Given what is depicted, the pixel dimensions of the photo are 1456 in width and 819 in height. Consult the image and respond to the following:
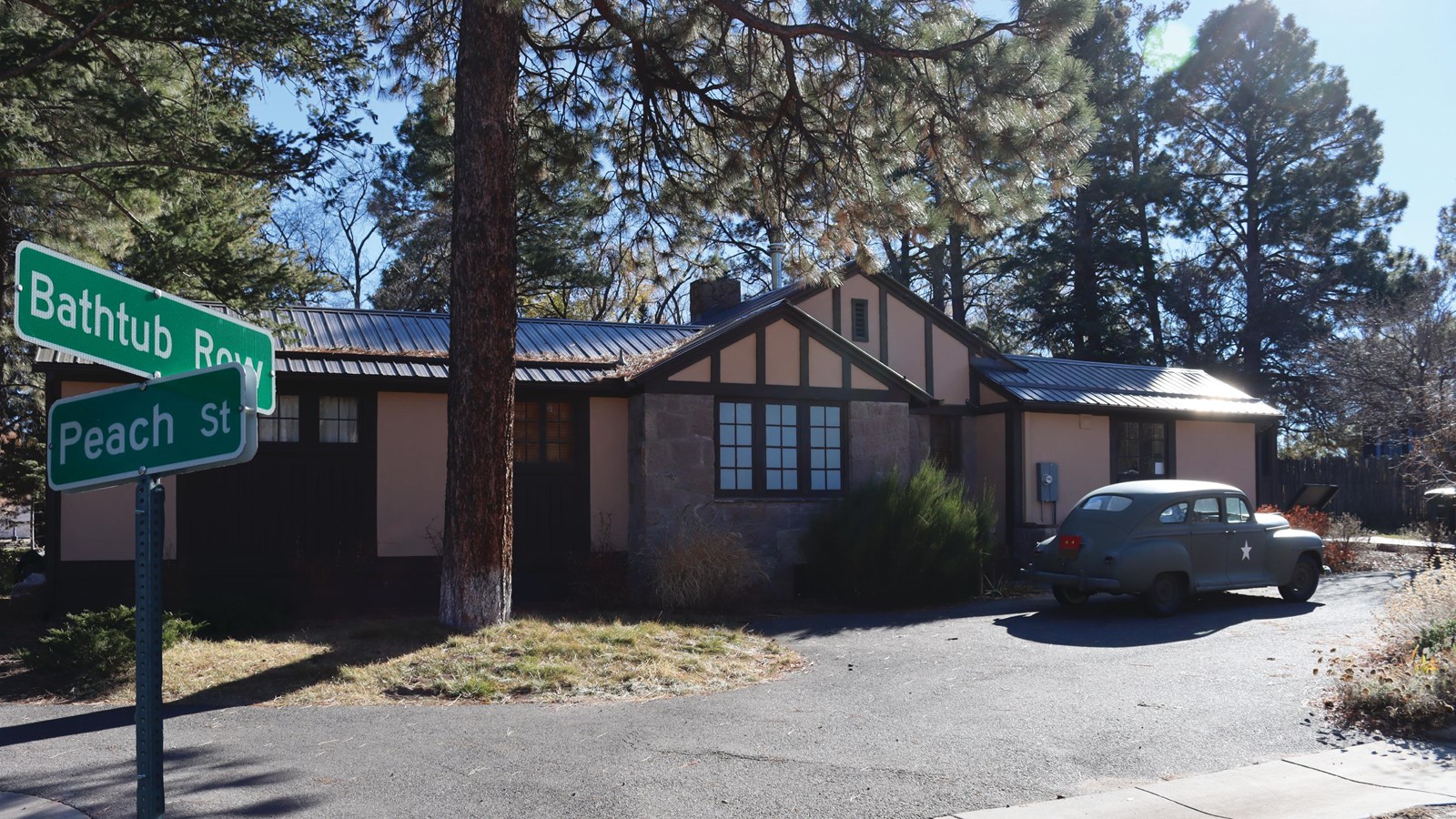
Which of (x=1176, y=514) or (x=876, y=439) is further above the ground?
(x=876, y=439)

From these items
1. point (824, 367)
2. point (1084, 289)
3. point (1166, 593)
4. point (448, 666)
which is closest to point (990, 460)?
point (824, 367)

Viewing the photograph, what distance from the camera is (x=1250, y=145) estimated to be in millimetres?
35500

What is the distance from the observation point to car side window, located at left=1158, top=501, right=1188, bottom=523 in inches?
546

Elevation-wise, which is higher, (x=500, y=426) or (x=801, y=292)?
(x=801, y=292)

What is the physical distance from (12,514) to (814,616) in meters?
16.7

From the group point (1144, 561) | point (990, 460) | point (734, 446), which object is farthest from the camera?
point (990, 460)

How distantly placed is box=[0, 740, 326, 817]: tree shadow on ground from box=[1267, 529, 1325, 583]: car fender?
12789 millimetres

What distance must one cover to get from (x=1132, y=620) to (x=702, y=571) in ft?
17.6

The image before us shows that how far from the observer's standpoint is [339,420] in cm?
1455

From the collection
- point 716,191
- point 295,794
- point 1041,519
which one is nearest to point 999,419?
point 1041,519

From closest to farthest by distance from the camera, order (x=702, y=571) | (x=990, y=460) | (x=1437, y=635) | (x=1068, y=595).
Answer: (x=1437, y=635) < (x=702, y=571) < (x=1068, y=595) < (x=990, y=460)

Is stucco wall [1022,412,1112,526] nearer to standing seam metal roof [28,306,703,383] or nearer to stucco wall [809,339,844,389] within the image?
stucco wall [809,339,844,389]

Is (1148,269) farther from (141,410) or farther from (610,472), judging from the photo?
(141,410)

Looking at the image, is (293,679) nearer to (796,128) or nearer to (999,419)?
(796,128)
